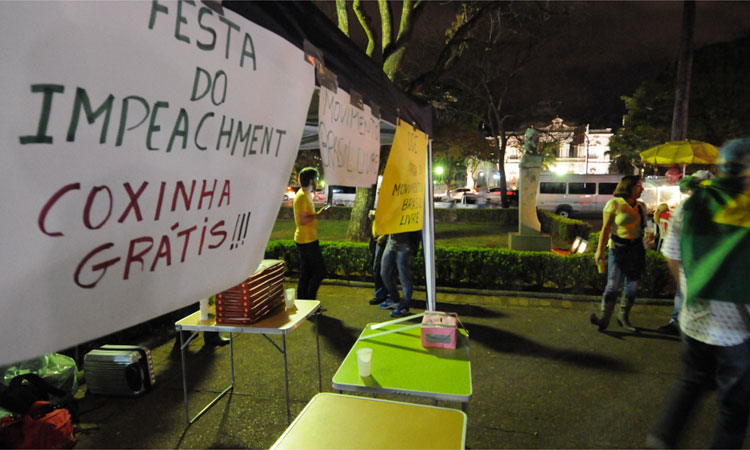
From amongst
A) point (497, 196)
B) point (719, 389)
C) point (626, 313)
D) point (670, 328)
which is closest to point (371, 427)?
point (719, 389)

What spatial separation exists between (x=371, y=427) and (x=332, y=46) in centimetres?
182

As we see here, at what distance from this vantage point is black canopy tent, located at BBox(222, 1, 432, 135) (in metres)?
1.36

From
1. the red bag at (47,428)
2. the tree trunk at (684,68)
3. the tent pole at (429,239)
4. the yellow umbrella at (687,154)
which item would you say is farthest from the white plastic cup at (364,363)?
the tree trunk at (684,68)

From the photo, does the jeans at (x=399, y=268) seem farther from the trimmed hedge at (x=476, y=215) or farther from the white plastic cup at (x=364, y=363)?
the trimmed hedge at (x=476, y=215)

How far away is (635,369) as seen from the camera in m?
4.02

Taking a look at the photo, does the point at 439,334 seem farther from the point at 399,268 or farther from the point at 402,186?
the point at 399,268

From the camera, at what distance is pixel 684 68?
1089 centimetres

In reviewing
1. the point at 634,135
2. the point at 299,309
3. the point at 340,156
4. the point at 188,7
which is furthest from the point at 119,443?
the point at 634,135

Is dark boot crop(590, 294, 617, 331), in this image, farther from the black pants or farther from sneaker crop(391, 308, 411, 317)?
the black pants

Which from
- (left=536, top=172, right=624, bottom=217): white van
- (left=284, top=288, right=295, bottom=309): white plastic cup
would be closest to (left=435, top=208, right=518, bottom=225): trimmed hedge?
(left=536, top=172, right=624, bottom=217): white van

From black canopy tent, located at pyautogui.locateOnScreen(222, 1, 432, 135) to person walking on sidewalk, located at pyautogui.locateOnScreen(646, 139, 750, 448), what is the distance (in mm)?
1973

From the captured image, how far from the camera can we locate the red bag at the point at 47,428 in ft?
8.77

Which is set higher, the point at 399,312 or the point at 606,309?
the point at 606,309

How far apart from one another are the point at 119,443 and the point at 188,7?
3.31 metres
